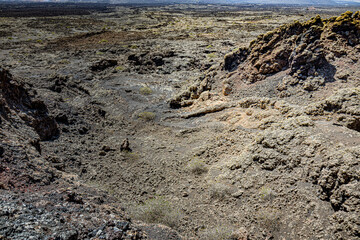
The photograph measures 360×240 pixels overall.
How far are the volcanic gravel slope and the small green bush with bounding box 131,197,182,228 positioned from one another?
0.09ft

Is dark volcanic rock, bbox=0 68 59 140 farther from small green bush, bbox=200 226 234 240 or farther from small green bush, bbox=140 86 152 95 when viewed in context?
small green bush, bbox=140 86 152 95

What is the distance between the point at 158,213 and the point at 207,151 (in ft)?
10.3

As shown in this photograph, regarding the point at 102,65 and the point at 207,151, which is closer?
the point at 207,151

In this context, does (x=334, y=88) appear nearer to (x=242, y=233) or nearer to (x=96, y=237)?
(x=242, y=233)

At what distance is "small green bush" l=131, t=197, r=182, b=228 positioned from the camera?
585 centimetres

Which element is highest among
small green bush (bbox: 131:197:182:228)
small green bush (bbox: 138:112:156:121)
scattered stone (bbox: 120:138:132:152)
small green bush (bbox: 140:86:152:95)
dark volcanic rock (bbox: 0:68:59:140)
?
dark volcanic rock (bbox: 0:68:59:140)

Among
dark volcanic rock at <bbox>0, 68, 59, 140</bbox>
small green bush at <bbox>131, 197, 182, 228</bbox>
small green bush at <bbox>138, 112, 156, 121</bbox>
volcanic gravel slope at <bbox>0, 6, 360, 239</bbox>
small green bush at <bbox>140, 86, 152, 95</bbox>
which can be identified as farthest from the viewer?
small green bush at <bbox>140, 86, 152, 95</bbox>

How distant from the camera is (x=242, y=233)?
518 centimetres

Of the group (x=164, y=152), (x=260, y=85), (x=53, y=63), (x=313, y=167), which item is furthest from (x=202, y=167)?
(x=53, y=63)

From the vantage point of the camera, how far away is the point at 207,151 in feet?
27.8

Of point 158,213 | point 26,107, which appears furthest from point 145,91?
point 158,213

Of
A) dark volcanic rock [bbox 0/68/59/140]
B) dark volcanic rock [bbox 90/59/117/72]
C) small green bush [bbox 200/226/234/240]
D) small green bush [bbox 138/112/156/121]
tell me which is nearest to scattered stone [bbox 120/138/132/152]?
dark volcanic rock [bbox 0/68/59/140]

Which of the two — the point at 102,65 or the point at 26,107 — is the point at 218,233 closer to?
the point at 26,107

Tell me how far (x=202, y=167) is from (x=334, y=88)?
559 cm
